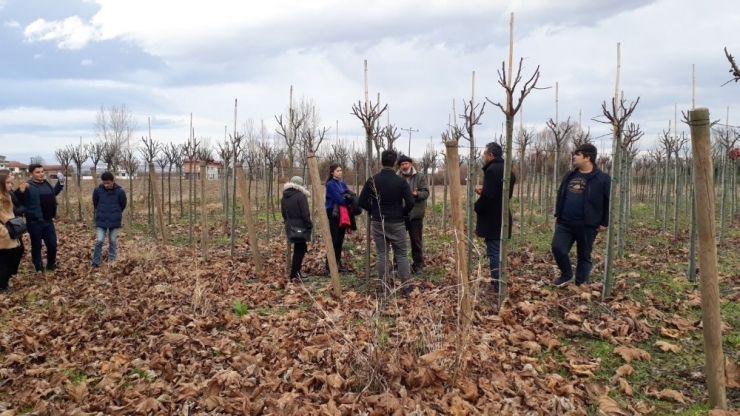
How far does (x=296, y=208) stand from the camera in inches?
292

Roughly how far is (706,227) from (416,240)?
5.02 m

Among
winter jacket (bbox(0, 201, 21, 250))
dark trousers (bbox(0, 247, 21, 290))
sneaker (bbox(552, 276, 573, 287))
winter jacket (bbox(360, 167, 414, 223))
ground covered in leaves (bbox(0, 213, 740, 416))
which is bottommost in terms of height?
ground covered in leaves (bbox(0, 213, 740, 416))

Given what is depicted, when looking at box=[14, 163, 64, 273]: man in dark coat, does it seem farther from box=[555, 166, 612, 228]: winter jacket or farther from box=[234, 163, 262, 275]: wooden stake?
box=[555, 166, 612, 228]: winter jacket

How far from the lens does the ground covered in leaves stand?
12.2 ft

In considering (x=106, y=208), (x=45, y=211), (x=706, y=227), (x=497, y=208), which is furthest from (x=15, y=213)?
(x=706, y=227)

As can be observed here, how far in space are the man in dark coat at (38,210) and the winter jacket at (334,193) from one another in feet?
15.9

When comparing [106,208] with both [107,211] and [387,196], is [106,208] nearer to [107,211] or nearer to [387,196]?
[107,211]

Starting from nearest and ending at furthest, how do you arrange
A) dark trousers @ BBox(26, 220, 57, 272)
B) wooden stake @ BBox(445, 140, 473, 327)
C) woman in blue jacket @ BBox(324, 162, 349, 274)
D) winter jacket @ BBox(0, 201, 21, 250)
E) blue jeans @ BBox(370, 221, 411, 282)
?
wooden stake @ BBox(445, 140, 473, 327) → blue jeans @ BBox(370, 221, 411, 282) → winter jacket @ BBox(0, 201, 21, 250) → woman in blue jacket @ BBox(324, 162, 349, 274) → dark trousers @ BBox(26, 220, 57, 272)

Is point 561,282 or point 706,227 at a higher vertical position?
point 706,227

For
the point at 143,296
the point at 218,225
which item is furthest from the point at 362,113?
the point at 218,225

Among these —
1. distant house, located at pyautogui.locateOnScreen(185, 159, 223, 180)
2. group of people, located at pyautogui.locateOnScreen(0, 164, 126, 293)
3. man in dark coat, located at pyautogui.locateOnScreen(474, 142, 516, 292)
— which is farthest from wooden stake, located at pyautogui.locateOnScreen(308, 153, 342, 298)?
distant house, located at pyautogui.locateOnScreen(185, 159, 223, 180)

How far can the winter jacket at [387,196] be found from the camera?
249 inches

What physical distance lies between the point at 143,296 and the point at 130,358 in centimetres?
222

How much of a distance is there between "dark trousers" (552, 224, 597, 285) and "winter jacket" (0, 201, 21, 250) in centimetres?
746
